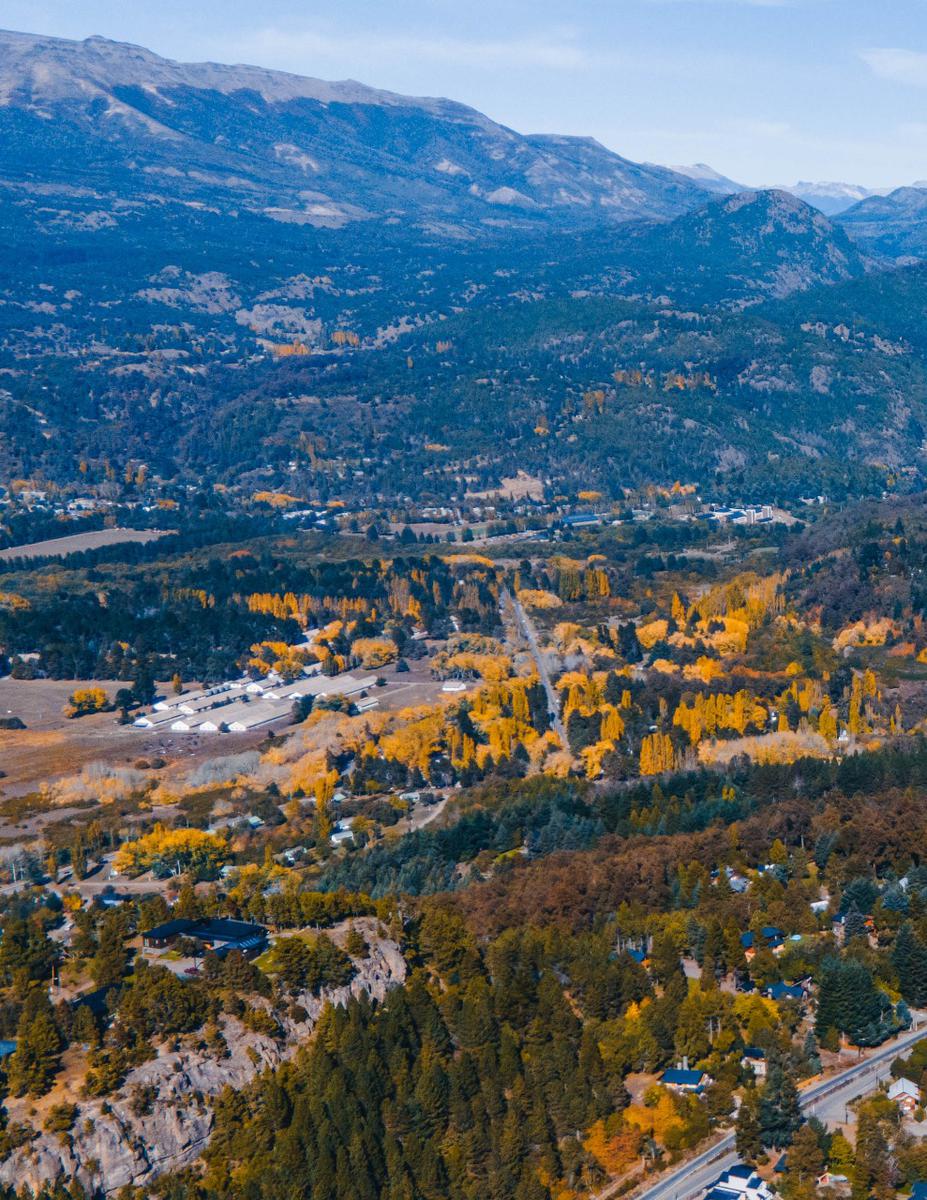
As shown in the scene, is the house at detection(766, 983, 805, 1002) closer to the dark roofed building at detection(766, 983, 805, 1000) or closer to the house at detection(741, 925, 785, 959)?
the dark roofed building at detection(766, 983, 805, 1000)

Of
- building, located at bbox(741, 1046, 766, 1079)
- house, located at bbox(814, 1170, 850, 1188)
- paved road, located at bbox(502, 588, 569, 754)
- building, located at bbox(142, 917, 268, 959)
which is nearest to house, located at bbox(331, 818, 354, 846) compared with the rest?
paved road, located at bbox(502, 588, 569, 754)

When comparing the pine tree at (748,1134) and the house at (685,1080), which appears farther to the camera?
the house at (685,1080)

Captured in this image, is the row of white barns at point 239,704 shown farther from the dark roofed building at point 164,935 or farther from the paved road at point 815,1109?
the paved road at point 815,1109

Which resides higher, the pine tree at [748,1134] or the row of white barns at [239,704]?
the pine tree at [748,1134]

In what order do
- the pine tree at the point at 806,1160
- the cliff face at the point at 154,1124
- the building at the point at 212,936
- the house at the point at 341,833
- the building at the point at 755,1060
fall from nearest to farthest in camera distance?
the pine tree at the point at 806,1160 < the cliff face at the point at 154,1124 < the building at the point at 755,1060 < the building at the point at 212,936 < the house at the point at 341,833

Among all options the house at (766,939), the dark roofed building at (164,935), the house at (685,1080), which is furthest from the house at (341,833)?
the house at (685,1080)

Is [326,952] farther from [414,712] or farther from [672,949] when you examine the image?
[414,712]
